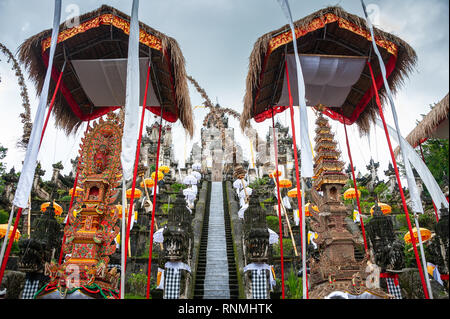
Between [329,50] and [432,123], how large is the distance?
2.78m

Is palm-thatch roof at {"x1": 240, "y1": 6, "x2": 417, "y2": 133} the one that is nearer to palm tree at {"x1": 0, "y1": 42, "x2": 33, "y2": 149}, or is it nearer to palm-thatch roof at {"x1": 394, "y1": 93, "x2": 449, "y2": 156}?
palm-thatch roof at {"x1": 394, "y1": 93, "x2": 449, "y2": 156}

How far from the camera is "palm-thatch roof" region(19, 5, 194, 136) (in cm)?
563

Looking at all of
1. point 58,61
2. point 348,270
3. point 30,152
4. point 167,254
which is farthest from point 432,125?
point 58,61

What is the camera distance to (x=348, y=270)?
552 centimetres

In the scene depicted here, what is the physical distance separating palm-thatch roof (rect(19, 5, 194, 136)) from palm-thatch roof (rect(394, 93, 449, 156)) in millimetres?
5291

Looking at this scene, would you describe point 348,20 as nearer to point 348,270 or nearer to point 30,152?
point 348,270

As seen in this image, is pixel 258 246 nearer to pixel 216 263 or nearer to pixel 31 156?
pixel 216 263

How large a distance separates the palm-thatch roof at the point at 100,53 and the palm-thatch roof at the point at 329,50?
1664 mm

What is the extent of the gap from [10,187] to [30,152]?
12.5m

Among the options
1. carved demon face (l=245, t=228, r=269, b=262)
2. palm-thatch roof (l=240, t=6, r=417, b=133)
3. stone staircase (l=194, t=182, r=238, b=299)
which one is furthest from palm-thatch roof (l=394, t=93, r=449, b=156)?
stone staircase (l=194, t=182, r=238, b=299)

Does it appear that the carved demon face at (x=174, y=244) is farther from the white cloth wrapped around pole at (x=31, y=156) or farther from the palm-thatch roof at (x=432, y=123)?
the palm-thatch roof at (x=432, y=123)

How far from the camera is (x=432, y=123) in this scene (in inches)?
223

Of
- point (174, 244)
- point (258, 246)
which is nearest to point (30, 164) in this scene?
point (174, 244)
